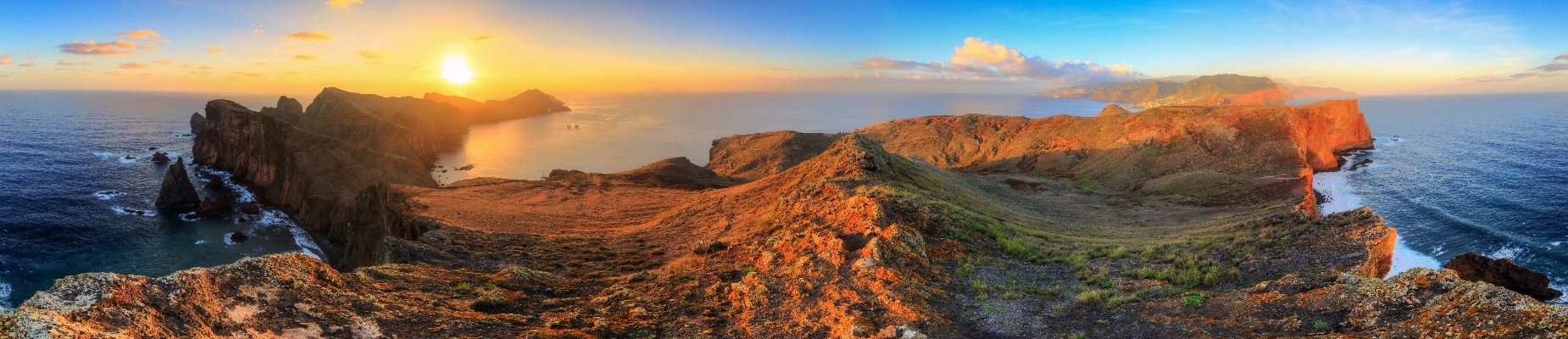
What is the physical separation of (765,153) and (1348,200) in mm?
55701

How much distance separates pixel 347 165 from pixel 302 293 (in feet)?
162

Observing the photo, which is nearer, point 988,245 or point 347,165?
point 988,245

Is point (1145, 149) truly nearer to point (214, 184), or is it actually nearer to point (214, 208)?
point (214, 208)

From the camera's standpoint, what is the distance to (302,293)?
33.0ft

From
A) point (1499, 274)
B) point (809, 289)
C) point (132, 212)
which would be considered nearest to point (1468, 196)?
point (1499, 274)

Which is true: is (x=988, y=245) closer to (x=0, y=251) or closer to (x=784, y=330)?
(x=784, y=330)

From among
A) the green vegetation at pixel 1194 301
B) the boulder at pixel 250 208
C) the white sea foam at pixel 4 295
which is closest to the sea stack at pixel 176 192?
the boulder at pixel 250 208

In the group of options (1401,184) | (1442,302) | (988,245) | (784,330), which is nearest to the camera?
(1442,302)

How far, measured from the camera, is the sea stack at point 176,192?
49.2 metres

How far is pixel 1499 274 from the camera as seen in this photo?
27.8 meters

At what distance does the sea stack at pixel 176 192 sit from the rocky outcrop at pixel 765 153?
46.8m

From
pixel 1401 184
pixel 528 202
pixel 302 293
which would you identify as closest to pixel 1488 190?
pixel 1401 184

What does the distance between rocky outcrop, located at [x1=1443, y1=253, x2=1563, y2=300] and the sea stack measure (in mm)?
81583

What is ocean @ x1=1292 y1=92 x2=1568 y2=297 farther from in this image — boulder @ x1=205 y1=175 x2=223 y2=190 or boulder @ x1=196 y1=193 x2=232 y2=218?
boulder @ x1=205 y1=175 x2=223 y2=190
